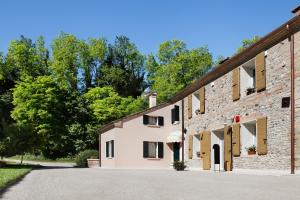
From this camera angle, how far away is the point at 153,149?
36.6 m

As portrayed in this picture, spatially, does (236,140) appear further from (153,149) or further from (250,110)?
(153,149)

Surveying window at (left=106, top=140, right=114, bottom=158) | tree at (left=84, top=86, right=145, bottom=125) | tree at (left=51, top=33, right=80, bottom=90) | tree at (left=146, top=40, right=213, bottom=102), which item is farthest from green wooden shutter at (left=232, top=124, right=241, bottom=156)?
tree at (left=51, top=33, right=80, bottom=90)

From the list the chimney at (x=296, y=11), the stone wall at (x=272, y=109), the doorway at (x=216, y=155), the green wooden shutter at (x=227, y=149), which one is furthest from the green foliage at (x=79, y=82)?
the chimney at (x=296, y=11)

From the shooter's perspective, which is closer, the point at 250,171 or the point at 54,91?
the point at 250,171

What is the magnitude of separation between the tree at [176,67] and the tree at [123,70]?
2531 mm

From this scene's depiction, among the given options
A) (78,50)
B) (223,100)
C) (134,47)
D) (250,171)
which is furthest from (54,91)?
(250,171)

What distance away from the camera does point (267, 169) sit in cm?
2042

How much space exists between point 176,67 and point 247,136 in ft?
124

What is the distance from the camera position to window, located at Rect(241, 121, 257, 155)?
2266 cm

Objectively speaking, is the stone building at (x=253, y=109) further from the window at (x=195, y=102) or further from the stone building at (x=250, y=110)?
the window at (x=195, y=102)

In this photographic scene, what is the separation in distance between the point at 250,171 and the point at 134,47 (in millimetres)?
48435

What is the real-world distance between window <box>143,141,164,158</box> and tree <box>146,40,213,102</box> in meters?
20.9

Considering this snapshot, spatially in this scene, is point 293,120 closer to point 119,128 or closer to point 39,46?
point 119,128

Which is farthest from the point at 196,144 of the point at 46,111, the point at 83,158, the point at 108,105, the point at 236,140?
the point at 108,105
